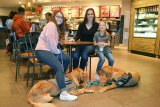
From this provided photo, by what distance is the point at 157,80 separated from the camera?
3893mm

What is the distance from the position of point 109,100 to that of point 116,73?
0.74 m

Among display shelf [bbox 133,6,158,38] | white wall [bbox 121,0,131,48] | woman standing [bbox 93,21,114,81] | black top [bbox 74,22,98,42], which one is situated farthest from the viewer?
white wall [bbox 121,0,131,48]

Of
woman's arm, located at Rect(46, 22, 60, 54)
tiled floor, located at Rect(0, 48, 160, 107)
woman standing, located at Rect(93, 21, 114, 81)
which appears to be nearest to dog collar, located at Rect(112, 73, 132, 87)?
tiled floor, located at Rect(0, 48, 160, 107)

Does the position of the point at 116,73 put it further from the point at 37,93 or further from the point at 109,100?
the point at 37,93

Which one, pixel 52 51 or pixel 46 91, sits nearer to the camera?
pixel 46 91

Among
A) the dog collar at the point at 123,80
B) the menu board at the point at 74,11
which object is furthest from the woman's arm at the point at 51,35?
the menu board at the point at 74,11

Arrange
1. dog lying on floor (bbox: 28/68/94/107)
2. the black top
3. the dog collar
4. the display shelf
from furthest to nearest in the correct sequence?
the display shelf < the black top < the dog collar < dog lying on floor (bbox: 28/68/94/107)

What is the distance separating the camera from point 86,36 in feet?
13.1

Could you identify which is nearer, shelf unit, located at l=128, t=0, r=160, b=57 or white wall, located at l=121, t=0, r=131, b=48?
shelf unit, located at l=128, t=0, r=160, b=57

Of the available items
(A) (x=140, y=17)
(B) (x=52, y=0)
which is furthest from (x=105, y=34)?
(B) (x=52, y=0)

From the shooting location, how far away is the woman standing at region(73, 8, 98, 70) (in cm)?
376

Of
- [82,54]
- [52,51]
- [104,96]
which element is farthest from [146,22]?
[52,51]

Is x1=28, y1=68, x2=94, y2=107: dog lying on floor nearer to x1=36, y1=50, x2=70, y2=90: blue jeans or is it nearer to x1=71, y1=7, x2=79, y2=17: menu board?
x1=36, y1=50, x2=70, y2=90: blue jeans

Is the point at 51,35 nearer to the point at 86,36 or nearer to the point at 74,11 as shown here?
the point at 86,36
